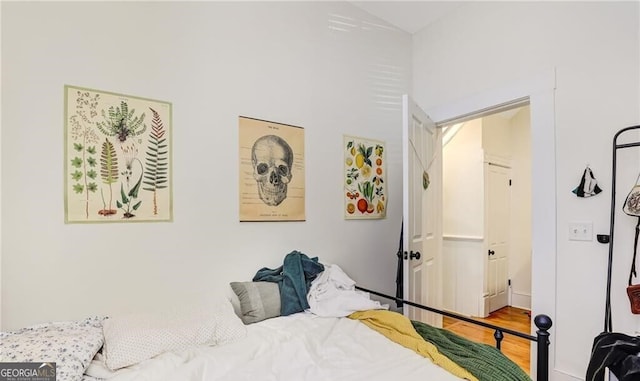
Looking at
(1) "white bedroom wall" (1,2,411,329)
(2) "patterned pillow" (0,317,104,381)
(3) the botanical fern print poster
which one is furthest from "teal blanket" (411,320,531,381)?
(3) the botanical fern print poster

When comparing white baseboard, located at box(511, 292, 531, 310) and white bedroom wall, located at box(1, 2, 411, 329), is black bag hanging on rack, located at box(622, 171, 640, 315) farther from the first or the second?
white baseboard, located at box(511, 292, 531, 310)

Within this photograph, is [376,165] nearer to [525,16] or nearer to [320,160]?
[320,160]

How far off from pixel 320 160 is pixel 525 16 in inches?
68.7

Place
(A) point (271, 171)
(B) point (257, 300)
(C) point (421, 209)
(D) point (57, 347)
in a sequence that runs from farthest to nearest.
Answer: (C) point (421, 209), (A) point (271, 171), (B) point (257, 300), (D) point (57, 347)

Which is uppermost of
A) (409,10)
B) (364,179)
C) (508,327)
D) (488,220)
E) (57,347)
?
(409,10)

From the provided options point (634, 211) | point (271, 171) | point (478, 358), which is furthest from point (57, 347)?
point (634, 211)

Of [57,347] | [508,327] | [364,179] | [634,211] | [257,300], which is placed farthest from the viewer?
[508,327]

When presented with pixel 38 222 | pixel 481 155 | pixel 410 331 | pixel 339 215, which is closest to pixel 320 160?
pixel 339 215

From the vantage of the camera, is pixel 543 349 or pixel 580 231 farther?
pixel 580 231

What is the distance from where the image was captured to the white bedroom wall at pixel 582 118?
189 cm

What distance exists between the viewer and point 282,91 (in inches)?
92.6

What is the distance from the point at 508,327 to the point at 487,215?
1.24m

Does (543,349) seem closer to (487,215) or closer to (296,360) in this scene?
(296,360)

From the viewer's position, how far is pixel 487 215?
13.1ft
